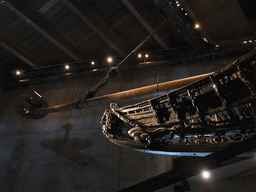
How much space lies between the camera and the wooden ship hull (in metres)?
2.32

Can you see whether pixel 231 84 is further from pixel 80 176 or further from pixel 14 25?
pixel 14 25

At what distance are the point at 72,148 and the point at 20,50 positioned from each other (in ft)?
16.9

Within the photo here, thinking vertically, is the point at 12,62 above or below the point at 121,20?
below

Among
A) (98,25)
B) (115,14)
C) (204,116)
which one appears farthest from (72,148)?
(115,14)

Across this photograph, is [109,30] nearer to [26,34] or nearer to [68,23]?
[68,23]

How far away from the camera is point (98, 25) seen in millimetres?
6984

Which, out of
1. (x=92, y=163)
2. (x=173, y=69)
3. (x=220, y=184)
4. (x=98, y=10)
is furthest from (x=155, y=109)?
(x=98, y=10)

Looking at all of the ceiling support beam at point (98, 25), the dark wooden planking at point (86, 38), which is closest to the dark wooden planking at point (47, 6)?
the ceiling support beam at point (98, 25)

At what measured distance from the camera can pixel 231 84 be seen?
2516 millimetres

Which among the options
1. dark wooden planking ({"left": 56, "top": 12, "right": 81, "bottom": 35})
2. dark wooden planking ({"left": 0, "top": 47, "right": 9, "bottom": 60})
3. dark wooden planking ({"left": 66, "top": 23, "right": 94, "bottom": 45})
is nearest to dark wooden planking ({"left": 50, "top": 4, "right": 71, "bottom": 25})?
dark wooden planking ({"left": 56, "top": 12, "right": 81, "bottom": 35})

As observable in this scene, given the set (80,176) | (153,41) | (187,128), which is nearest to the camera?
(187,128)

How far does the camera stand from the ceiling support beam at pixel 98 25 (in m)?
6.45

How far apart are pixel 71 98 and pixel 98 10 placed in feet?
12.4

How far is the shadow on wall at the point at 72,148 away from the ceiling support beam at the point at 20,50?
391 centimetres
